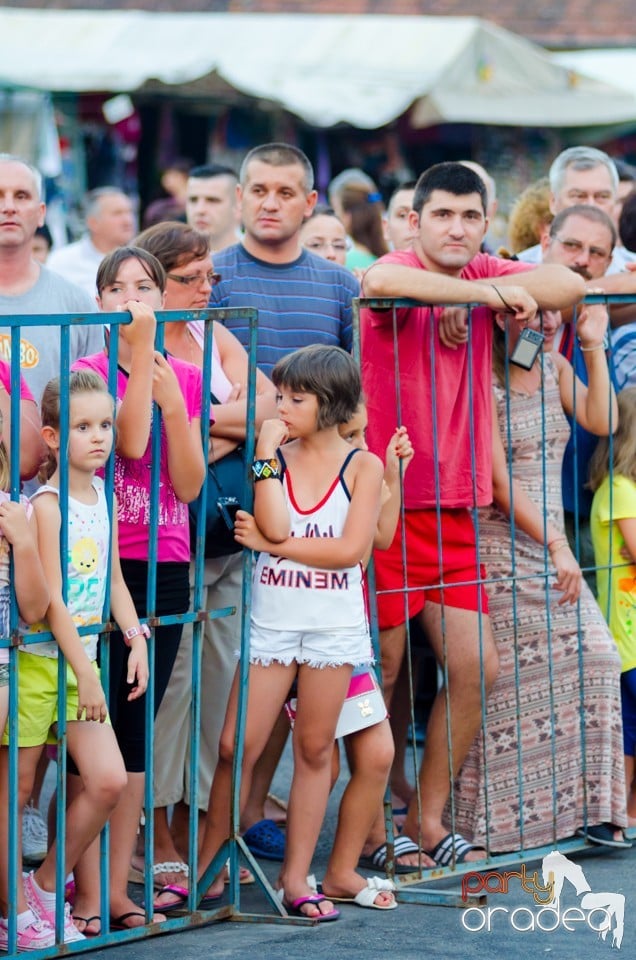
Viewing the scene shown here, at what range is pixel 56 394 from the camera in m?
4.27

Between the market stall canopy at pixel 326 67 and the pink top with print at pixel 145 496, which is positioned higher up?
the market stall canopy at pixel 326 67

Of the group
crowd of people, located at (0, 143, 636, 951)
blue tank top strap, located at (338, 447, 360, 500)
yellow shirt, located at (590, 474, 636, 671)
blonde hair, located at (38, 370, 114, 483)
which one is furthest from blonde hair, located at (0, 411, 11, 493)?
yellow shirt, located at (590, 474, 636, 671)

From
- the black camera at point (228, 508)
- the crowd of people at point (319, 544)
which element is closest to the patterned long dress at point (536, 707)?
the crowd of people at point (319, 544)

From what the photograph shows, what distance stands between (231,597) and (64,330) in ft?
4.66

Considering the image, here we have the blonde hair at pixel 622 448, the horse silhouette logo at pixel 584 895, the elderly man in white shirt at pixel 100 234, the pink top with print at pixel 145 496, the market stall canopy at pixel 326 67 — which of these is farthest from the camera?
the market stall canopy at pixel 326 67

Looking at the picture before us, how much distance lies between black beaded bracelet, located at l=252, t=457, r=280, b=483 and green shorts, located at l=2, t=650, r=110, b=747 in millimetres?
806

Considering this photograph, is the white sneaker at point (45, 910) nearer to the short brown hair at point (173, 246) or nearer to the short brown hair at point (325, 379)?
the short brown hair at point (325, 379)

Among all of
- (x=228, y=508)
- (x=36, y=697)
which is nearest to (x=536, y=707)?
(x=228, y=508)

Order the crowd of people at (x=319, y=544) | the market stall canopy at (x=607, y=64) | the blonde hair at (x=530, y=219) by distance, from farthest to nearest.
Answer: the market stall canopy at (x=607, y=64) → the blonde hair at (x=530, y=219) → the crowd of people at (x=319, y=544)

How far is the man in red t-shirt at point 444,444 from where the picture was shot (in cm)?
517

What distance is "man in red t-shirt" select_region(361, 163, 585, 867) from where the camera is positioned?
Answer: 517 cm

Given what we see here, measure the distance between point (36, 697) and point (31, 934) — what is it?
656 millimetres

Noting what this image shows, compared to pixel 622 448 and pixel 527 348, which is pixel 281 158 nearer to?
pixel 527 348

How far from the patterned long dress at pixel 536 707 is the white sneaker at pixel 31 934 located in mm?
1681
